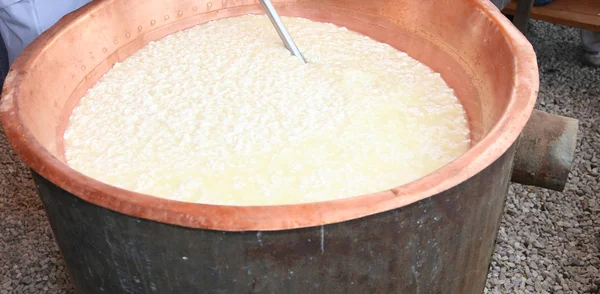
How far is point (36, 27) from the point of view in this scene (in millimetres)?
2334

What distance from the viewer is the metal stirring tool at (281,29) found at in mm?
1957

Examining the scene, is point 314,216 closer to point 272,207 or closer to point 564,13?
point 272,207

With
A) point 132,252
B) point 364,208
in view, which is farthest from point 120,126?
point 364,208

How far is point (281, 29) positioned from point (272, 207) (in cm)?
100

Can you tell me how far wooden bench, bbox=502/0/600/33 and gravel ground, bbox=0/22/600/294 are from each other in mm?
519

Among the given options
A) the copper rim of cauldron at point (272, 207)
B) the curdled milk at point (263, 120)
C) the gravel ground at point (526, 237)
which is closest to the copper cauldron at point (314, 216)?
the copper rim of cauldron at point (272, 207)

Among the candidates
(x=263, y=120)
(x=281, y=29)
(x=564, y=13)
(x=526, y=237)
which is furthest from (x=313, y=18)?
(x=564, y=13)

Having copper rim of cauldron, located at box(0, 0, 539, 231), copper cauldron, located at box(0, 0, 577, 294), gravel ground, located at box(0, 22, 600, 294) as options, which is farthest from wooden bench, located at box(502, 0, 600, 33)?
copper rim of cauldron, located at box(0, 0, 539, 231)

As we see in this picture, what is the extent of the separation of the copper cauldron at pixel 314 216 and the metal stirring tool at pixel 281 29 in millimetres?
552

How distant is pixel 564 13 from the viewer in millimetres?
3480

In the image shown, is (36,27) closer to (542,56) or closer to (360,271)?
(360,271)

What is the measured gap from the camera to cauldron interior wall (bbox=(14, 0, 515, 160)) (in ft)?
5.30

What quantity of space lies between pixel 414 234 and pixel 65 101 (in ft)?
3.66

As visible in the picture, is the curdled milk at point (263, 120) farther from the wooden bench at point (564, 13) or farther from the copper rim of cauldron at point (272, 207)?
the wooden bench at point (564, 13)
